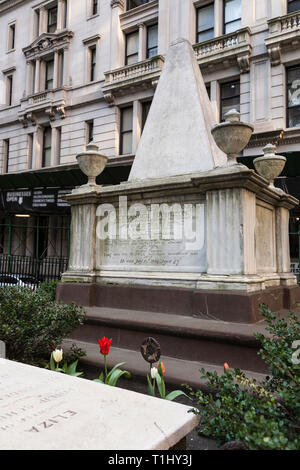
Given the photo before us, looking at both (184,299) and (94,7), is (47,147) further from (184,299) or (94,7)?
(184,299)

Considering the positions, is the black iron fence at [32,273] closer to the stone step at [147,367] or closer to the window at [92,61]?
the stone step at [147,367]

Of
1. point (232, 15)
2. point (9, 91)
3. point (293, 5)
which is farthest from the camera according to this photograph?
point (9, 91)

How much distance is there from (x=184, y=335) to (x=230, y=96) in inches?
630

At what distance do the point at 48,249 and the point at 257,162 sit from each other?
55.2 ft

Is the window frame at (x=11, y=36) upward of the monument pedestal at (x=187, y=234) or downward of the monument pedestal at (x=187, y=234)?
upward

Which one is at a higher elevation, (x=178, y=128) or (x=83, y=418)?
(x=178, y=128)

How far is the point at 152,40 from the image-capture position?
20922 mm

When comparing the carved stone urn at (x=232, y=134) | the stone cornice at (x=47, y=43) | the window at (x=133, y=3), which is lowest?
the carved stone urn at (x=232, y=134)

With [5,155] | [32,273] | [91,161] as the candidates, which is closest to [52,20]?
[5,155]

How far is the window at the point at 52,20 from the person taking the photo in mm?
25266

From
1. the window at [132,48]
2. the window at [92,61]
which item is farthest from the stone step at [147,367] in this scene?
the window at [92,61]

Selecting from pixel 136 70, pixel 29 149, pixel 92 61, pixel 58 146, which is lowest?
pixel 58 146

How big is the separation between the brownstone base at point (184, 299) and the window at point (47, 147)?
1888 cm

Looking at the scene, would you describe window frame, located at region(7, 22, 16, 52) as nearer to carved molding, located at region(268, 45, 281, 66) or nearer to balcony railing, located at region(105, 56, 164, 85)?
balcony railing, located at region(105, 56, 164, 85)
